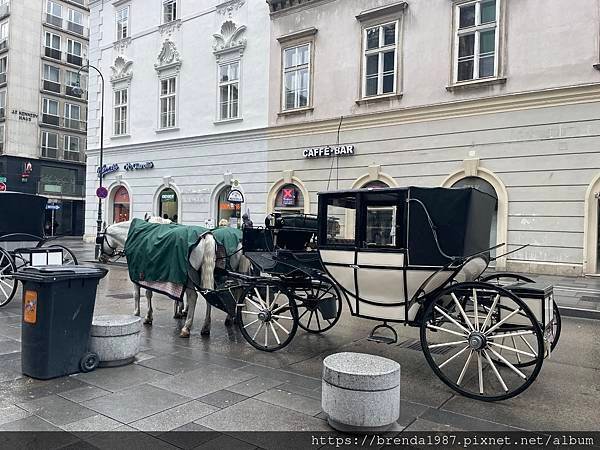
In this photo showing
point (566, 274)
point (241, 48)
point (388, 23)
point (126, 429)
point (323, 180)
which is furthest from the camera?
point (241, 48)

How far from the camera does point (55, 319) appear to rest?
191 inches

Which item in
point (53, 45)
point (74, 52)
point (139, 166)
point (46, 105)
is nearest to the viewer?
point (139, 166)

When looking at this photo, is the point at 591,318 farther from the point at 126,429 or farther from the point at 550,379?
the point at 126,429

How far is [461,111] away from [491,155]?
5.65 feet

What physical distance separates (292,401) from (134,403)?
140 centimetres

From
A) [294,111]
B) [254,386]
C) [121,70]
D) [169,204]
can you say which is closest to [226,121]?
[294,111]

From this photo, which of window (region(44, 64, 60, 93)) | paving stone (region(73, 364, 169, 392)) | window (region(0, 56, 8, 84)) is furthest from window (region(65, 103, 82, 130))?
paving stone (region(73, 364, 169, 392))

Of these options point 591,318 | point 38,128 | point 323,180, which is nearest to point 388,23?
point 323,180

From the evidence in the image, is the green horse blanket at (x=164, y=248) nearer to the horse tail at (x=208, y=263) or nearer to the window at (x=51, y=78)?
the horse tail at (x=208, y=263)

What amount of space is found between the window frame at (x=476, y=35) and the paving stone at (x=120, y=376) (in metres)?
13.7

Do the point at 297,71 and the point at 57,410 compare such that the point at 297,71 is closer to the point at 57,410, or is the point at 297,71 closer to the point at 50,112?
the point at 57,410

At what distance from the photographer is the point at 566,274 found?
13.9 m

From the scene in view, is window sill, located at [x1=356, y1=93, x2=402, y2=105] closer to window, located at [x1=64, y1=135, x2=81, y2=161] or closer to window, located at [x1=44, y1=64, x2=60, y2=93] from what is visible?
window, located at [x1=64, y1=135, x2=81, y2=161]

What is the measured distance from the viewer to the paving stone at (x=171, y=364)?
5367 mm
